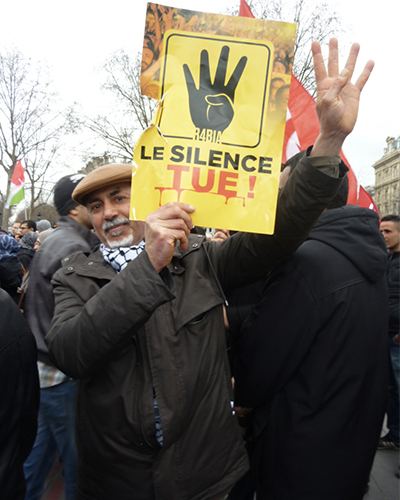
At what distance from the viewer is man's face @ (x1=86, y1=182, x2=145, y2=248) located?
1626 millimetres

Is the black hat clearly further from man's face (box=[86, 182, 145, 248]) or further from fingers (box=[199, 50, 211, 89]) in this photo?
fingers (box=[199, 50, 211, 89])

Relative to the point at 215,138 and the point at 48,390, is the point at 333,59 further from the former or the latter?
the point at 48,390

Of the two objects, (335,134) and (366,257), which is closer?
(335,134)

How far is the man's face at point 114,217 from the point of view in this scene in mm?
1626

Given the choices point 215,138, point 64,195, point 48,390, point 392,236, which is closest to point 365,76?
point 215,138

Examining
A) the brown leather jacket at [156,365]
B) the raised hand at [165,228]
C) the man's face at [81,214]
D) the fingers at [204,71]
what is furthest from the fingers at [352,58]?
the man's face at [81,214]

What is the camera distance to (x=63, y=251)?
2.17 meters

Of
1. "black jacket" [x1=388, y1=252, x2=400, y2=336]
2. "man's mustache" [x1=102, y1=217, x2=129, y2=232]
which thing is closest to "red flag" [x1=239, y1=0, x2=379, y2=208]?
"black jacket" [x1=388, y1=252, x2=400, y2=336]

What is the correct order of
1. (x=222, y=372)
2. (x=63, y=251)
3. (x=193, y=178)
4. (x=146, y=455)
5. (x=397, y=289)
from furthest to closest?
(x=397, y=289) → (x=63, y=251) → (x=222, y=372) → (x=146, y=455) → (x=193, y=178)

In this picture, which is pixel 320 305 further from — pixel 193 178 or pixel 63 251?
pixel 63 251

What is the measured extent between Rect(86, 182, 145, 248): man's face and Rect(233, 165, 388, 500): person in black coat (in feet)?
2.14

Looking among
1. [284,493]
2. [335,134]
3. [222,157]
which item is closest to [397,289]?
[284,493]

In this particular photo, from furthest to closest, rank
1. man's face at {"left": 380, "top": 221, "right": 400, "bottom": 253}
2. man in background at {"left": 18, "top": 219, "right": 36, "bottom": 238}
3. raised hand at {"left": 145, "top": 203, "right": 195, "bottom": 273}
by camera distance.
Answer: man in background at {"left": 18, "top": 219, "right": 36, "bottom": 238} → man's face at {"left": 380, "top": 221, "right": 400, "bottom": 253} → raised hand at {"left": 145, "top": 203, "right": 195, "bottom": 273}

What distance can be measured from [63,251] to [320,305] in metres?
1.50
